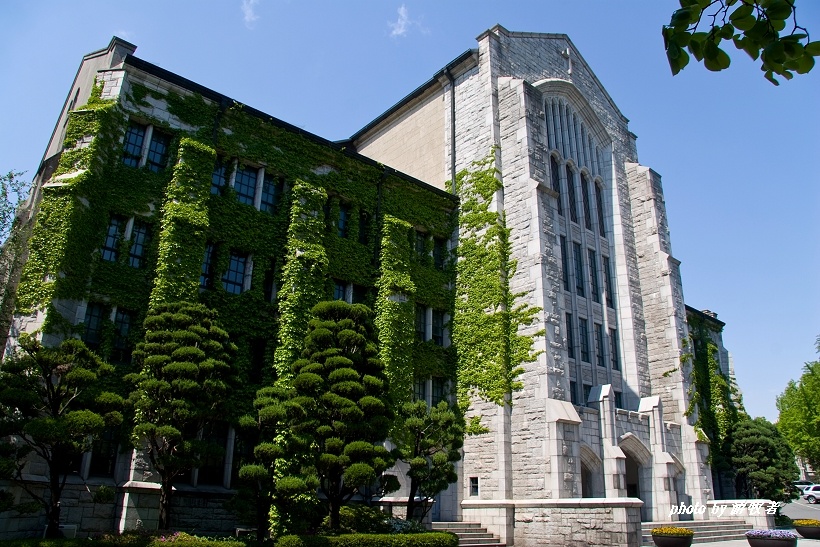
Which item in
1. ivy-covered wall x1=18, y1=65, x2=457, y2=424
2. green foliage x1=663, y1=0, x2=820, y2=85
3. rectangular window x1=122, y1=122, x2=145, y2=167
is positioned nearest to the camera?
green foliage x1=663, y1=0, x2=820, y2=85

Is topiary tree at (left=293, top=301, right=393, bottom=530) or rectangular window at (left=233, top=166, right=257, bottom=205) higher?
rectangular window at (left=233, top=166, right=257, bottom=205)

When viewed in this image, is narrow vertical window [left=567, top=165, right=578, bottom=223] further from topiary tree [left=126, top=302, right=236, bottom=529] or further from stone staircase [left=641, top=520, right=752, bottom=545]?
topiary tree [left=126, top=302, right=236, bottom=529]

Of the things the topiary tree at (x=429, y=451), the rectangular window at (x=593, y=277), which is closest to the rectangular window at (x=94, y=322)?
the topiary tree at (x=429, y=451)

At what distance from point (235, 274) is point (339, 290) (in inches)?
156

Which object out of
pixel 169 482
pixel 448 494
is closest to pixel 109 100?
pixel 169 482

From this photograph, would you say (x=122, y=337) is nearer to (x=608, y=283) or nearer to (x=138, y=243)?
(x=138, y=243)

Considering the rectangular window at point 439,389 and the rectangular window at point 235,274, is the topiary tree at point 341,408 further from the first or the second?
the rectangular window at point 439,389

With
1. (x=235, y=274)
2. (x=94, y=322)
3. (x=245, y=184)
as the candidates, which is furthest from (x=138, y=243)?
(x=245, y=184)

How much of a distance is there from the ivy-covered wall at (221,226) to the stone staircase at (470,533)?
17.5 feet

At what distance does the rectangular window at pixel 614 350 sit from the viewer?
2753cm

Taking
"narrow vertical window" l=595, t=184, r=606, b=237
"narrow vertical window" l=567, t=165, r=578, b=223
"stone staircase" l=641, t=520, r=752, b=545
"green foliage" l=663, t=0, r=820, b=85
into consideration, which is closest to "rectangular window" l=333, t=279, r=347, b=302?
"narrow vertical window" l=567, t=165, r=578, b=223

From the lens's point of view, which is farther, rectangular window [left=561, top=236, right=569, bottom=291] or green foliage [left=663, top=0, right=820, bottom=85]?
rectangular window [left=561, top=236, right=569, bottom=291]

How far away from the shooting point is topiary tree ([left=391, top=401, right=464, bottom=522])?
18.1 metres

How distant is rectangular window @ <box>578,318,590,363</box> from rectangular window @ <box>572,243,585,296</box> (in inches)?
53.5
